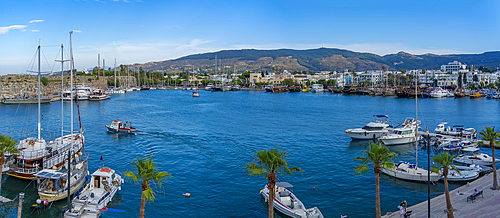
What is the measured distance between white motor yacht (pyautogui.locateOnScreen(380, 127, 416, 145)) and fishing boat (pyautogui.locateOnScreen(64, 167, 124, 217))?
3569 cm

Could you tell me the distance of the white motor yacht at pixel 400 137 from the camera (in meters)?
46.3

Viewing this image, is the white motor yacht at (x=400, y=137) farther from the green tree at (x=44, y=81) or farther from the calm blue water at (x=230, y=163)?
the green tree at (x=44, y=81)

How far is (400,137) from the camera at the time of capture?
46.6 metres

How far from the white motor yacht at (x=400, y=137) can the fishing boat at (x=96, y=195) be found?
3569 centimetres

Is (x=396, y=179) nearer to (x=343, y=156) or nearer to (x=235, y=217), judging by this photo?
(x=343, y=156)

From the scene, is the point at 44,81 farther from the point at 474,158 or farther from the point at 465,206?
the point at 465,206

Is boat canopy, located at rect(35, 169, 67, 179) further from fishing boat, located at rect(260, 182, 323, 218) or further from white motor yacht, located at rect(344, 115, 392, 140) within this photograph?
white motor yacht, located at rect(344, 115, 392, 140)

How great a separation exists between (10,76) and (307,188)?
130 meters

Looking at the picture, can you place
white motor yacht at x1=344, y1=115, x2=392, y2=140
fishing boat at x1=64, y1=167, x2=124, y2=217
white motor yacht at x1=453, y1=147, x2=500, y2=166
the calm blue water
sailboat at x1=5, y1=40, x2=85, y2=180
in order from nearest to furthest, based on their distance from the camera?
fishing boat at x1=64, y1=167, x2=124, y2=217 → the calm blue water → sailboat at x1=5, y1=40, x2=85, y2=180 → white motor yacht at x1=453, y1=147, x2=500, y2=166 → white motor yacht at x1=344, y1=115, x2=392, y2=140

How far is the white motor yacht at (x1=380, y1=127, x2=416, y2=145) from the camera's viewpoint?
46344 mm

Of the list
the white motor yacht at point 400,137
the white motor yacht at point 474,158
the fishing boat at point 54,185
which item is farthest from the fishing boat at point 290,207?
the white motor yacht at point 400,137

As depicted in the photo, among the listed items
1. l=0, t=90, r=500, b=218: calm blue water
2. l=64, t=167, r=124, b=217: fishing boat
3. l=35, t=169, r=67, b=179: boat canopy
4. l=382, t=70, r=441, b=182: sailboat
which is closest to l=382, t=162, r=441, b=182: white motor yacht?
l=382, t=70, r=441, b=182: sailboat

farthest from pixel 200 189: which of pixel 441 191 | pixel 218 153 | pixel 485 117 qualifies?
pixel 485 117

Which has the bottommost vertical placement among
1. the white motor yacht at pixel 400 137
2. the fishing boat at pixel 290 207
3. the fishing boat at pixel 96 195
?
the fishing boat at pixel 290 207
